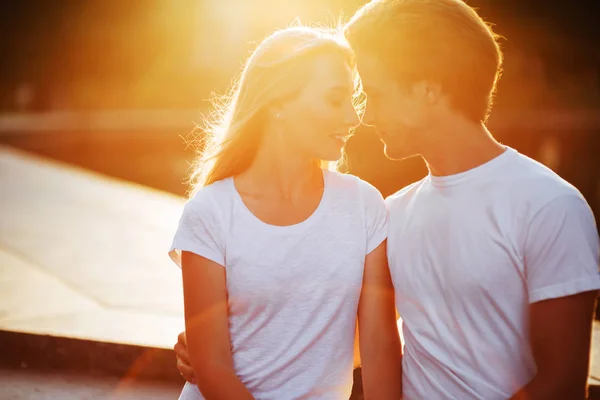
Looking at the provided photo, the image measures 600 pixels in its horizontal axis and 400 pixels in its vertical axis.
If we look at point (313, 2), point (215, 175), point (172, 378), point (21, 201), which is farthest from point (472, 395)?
point (313, 2)

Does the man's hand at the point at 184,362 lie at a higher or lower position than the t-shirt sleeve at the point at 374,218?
lower

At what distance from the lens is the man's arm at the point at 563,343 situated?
6.70 ft

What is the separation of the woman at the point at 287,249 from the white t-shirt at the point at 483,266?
13 centimetres

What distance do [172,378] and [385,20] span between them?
7.42 feet

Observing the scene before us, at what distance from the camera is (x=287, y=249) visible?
2430mm

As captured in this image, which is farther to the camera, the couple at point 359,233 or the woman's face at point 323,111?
the woman's face at point 323,111

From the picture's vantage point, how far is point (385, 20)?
98.1 inches

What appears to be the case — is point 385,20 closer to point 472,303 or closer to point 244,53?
point 472,303

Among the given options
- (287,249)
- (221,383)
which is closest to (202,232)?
(287,249)

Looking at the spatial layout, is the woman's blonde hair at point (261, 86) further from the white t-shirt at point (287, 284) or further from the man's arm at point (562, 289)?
the man's arm at point (562, 289)

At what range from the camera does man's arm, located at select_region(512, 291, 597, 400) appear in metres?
2.04

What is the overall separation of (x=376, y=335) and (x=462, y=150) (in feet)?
2.29

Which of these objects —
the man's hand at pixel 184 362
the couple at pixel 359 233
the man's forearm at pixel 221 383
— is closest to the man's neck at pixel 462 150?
the couple at pixel 359 233

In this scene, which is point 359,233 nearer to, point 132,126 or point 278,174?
point 278,174
